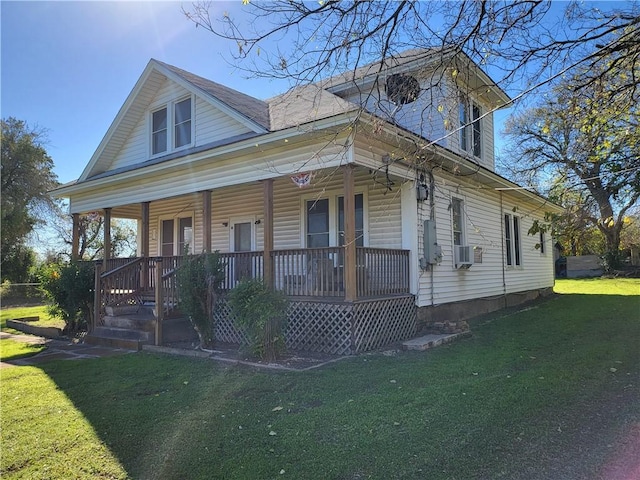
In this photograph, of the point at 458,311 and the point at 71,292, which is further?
the point at 458,311

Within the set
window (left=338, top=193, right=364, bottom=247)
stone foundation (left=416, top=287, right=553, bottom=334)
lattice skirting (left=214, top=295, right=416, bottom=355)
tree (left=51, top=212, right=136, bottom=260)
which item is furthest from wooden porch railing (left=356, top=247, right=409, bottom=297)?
tree (left=51, top=212, right=136, bottom=260)

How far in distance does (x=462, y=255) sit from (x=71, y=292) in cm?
924

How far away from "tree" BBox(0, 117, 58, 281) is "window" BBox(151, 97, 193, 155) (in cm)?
1750

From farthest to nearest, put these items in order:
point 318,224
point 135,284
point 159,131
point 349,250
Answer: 1. point 159,131
2. point 318,224
3. point 135,284
4. point 349,250

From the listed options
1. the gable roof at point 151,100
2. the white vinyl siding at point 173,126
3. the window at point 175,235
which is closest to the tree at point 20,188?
the gable roof at point 151,100

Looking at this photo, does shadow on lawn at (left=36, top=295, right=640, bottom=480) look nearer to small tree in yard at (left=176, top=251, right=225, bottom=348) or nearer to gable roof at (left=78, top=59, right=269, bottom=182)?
small tree in yard at (left=176, top=251, right=225, bottom=348)

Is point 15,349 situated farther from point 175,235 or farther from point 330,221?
point 330,221

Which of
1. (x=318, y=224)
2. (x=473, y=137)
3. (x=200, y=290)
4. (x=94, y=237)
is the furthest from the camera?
(x=94, y=237)

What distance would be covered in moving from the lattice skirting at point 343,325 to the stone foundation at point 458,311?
2.56 feet

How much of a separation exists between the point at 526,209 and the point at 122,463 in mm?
16218

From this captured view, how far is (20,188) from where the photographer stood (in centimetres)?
2614

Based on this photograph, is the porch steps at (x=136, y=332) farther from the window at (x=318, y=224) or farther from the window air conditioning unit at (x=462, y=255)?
the window air conditioning unit at (x=462, y=255)

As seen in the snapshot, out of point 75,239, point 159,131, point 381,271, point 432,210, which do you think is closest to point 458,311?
point 432,210

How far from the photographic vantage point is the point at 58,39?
9.36m
